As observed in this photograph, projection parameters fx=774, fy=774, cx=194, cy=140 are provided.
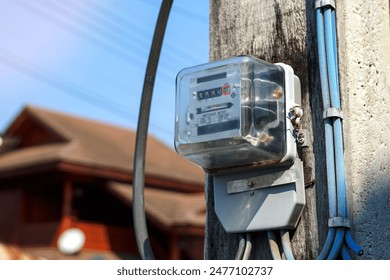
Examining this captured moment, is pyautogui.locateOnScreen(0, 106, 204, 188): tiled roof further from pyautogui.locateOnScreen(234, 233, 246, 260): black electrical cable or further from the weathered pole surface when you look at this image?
pyautogui.locateOnScreen(234, 233, 246, 260): black electrical cable

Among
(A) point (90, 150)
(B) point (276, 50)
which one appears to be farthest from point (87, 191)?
(B) point (276, 50)

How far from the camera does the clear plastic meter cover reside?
5.16 feet

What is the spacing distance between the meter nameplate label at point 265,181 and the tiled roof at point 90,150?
13714 millimetres

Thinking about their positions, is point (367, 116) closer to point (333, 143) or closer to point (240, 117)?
point (333, 143)

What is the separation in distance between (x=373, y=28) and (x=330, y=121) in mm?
289

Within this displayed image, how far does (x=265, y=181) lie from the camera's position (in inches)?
64.2

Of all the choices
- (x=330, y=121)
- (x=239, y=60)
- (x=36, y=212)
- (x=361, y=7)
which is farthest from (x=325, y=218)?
(x=36, y=212)

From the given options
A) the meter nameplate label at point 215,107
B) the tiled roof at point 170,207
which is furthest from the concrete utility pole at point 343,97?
the tiled roof at point 170,207

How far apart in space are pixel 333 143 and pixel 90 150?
14.7m

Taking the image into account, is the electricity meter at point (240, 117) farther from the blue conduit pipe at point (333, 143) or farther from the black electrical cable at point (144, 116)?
the black electrical cable at point (144, 116)

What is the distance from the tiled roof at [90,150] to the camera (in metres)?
15.8

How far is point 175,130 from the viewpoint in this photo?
1673 millimetres

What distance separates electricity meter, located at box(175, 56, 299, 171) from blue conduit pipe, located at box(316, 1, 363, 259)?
0.26ft

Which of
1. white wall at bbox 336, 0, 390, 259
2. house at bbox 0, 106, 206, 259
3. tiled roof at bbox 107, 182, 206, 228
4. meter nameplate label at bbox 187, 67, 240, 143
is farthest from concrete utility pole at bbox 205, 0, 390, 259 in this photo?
house at bbox 0, 106, 206, 259
